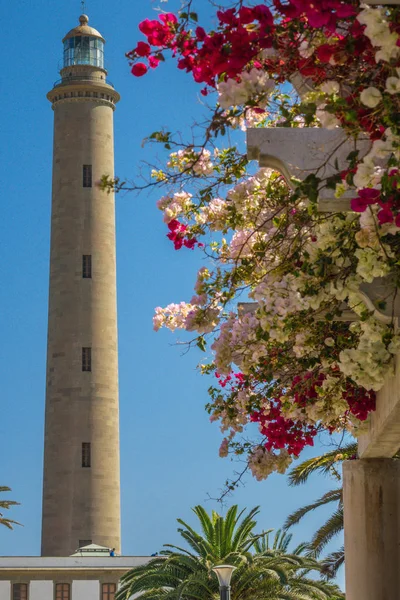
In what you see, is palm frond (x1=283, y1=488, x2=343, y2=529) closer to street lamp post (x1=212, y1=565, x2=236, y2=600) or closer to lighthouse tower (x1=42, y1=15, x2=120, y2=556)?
street lamp post (x1=212, y1=565, x2=236, y2=600)

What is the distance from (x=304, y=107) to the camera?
6.24 m

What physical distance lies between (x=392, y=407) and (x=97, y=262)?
5471cm

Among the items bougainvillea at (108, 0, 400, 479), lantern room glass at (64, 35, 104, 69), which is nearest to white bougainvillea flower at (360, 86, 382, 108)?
bougainvillea at (108, 0, 400, 479)

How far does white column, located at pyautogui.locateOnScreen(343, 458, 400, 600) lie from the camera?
385 inches

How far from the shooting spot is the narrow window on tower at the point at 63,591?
6318 centimetres

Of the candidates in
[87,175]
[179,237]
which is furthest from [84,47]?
[179,237]

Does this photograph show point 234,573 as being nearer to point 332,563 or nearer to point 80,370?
point 332,563

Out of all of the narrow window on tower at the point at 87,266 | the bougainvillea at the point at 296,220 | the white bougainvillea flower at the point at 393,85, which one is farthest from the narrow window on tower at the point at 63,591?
the white bougainvillea flower at the point at 393,85

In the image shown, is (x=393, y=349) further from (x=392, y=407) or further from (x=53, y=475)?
(x=53, y=475)

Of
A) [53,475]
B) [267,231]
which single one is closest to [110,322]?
[53,475]

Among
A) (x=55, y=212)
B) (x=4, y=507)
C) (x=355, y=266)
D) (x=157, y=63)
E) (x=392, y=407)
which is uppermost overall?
(x=55, y=212)

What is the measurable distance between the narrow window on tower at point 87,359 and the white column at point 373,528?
51325mm

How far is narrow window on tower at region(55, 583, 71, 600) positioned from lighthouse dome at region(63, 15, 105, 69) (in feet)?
81.7

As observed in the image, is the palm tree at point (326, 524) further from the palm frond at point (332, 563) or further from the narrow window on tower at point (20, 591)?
the narrow window on tower at point (20, 591)
